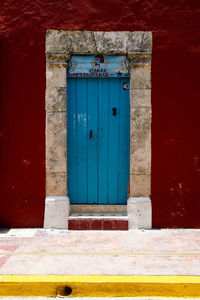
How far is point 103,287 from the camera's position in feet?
12.9

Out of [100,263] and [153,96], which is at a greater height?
[153,96]

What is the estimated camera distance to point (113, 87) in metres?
6.25

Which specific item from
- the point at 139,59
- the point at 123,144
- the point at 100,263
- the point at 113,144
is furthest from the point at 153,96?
the point at 100,263

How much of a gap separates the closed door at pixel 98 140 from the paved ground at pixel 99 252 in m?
0.75

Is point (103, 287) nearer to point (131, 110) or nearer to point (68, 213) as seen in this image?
point (68, 213)

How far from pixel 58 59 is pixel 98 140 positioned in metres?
1.52

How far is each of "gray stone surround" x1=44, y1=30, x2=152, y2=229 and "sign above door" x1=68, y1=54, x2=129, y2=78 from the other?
110 millimetres

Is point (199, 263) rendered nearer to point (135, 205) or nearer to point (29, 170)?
point (135, 205)

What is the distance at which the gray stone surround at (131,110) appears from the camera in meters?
6.05

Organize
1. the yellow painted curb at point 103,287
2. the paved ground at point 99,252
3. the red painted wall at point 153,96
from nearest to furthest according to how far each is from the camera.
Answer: the yellow painted curb at point 103,287
the paved ground at point 99,252
the red painted wall at point 153,96

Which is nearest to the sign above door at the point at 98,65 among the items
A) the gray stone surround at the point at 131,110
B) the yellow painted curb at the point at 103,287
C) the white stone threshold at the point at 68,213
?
the gray stone surround at the point at 131,110

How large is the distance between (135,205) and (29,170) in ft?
6.16

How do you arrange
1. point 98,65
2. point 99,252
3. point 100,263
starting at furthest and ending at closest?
point 98,65
point 99,252
point 100,263

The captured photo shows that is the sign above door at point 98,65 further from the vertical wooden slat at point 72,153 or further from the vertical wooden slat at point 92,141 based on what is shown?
the vertical wooden slat at point 72,153
